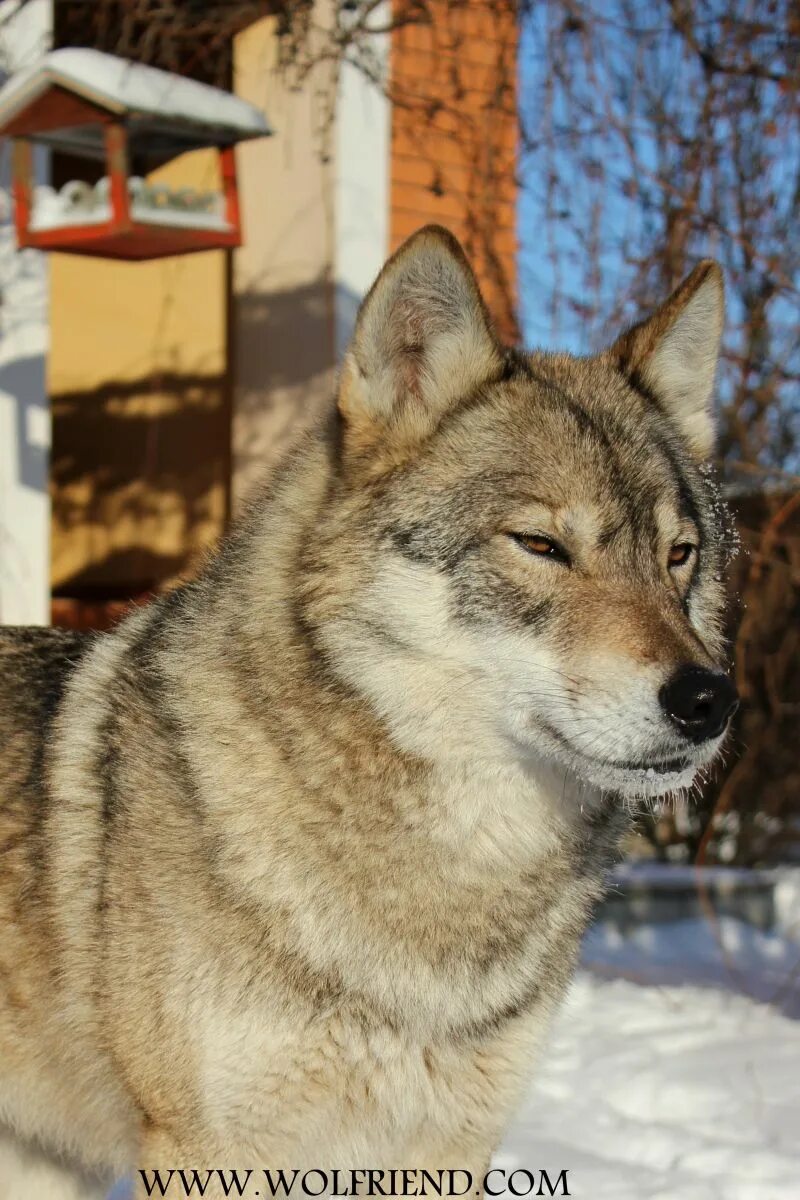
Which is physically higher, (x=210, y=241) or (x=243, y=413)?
(x=210, y=241)

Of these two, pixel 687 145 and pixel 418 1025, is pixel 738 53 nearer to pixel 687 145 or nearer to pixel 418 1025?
pixel 687 145

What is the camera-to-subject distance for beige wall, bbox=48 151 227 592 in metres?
7.85

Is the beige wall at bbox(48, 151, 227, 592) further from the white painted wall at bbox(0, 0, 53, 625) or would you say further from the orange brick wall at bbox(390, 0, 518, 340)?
the white painted wall at bbox(0, 0, 53, 625)

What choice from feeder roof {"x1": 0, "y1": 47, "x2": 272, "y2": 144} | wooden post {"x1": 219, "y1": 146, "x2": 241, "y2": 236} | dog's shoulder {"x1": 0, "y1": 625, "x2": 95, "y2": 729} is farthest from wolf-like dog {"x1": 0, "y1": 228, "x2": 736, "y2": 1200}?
wooden post {"x1": 219, "y1": 146, "x2": 241, "y2": 236}

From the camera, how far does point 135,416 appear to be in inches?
331

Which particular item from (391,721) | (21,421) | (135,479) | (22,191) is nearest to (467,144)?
(22,191)

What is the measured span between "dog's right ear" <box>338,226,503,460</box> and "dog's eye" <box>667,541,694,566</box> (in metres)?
0.44

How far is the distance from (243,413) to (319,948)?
4840mm

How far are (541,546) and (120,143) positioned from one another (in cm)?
272

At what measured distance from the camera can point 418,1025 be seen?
2121 mm

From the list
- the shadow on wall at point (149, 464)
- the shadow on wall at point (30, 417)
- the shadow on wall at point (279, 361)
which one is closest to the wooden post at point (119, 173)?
the shadow on wall at point (30, 417)

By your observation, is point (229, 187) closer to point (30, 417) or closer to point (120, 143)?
point (120, 143)

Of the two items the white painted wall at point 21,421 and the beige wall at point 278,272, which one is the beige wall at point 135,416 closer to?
the beige wall at point 278,272

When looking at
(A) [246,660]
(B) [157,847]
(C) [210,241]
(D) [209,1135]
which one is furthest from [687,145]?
(D) [209,1135]
